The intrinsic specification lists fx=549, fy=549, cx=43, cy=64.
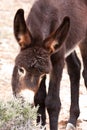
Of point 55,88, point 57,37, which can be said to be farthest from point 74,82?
point 57,37

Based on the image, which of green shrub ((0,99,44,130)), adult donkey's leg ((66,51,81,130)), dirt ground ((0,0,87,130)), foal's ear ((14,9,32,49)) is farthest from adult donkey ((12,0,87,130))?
green shrub ((0,99,44,130))

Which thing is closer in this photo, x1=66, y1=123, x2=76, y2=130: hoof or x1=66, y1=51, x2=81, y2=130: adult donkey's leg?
x1=66, y1=123, x2=76, y2=130: hoof

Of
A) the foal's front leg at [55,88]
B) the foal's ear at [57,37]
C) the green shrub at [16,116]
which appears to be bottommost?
the green shrub at [16,116]

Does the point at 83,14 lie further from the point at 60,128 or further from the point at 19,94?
the point at 19,94

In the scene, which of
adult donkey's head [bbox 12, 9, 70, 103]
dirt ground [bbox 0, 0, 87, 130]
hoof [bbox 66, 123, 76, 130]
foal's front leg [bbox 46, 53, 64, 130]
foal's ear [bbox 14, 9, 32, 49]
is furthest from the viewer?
dirt ground [bbox 0, 0, 87, 130]

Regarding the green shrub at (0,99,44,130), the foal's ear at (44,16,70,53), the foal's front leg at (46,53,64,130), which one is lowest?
the green shrub at (0,99,44,130)

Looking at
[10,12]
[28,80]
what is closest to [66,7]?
[28,80]

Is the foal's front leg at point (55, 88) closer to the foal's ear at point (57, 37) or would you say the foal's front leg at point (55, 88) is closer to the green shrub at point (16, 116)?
the foal's ear at point (57, 37)

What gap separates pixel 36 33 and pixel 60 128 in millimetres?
1780

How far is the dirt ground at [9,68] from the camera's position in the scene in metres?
7.62

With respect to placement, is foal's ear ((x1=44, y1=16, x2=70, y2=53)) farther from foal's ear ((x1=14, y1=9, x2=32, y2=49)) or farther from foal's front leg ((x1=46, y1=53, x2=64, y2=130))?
foal's front leg ((x1=46, y1=53, x2=64, y2=130))

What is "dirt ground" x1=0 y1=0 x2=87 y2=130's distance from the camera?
7617mm

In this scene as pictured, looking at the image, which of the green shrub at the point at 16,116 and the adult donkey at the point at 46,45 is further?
the adult donkey at the point at 46,45

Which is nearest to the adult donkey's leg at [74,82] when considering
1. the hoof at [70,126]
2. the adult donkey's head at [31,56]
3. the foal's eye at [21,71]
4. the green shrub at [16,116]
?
the hoof at [70,126]
